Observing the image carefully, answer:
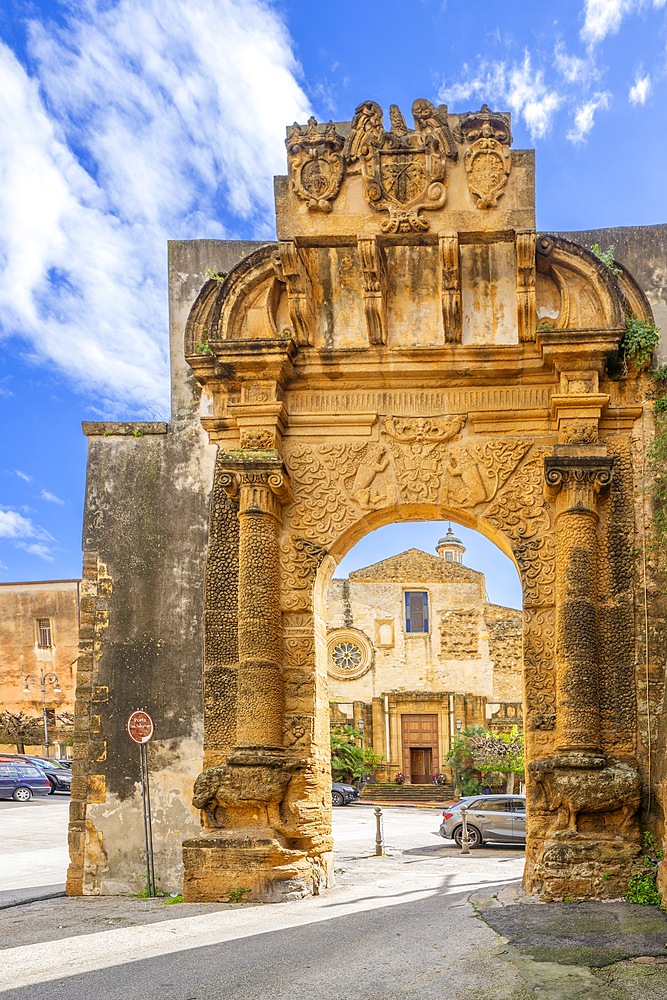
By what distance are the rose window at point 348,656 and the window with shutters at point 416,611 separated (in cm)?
192

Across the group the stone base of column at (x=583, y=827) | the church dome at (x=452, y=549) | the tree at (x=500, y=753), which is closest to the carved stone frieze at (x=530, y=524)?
the stone base of column at (x=583, y=827)

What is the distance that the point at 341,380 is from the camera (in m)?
9.20

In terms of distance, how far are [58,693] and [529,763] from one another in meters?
28.2

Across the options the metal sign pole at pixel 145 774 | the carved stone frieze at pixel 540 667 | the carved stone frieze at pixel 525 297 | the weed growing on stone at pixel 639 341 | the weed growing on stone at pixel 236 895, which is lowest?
the weed growing on stone at pixel 236 895

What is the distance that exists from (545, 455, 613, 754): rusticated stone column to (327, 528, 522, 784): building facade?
83.7ft

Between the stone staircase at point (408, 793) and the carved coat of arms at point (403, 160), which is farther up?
the carved coat of arms at point (403, 160)

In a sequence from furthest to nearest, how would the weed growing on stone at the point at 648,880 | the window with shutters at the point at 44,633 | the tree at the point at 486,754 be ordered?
the window with shutters at the point at 44,633
the tree at the point at 486,754
the weed growing on stone at the point at 648,880

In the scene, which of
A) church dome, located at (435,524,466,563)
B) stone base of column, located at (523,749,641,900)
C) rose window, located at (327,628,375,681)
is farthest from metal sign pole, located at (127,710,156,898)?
church dome, located at (435,524,466,563)

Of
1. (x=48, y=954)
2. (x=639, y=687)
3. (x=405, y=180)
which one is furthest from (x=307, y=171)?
(x=48, y=954)

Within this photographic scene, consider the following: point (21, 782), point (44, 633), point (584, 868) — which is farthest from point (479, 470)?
point (44, 633)

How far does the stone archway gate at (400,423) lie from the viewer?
8445 mm

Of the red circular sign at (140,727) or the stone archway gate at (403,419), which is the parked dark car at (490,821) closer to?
the stone archway gate at (403,419)

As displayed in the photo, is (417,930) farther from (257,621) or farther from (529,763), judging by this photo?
(257,621)

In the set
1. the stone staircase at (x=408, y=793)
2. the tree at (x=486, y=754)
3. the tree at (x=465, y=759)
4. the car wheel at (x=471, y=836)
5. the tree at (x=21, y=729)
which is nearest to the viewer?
the car wheel at (x=471, y=836)
